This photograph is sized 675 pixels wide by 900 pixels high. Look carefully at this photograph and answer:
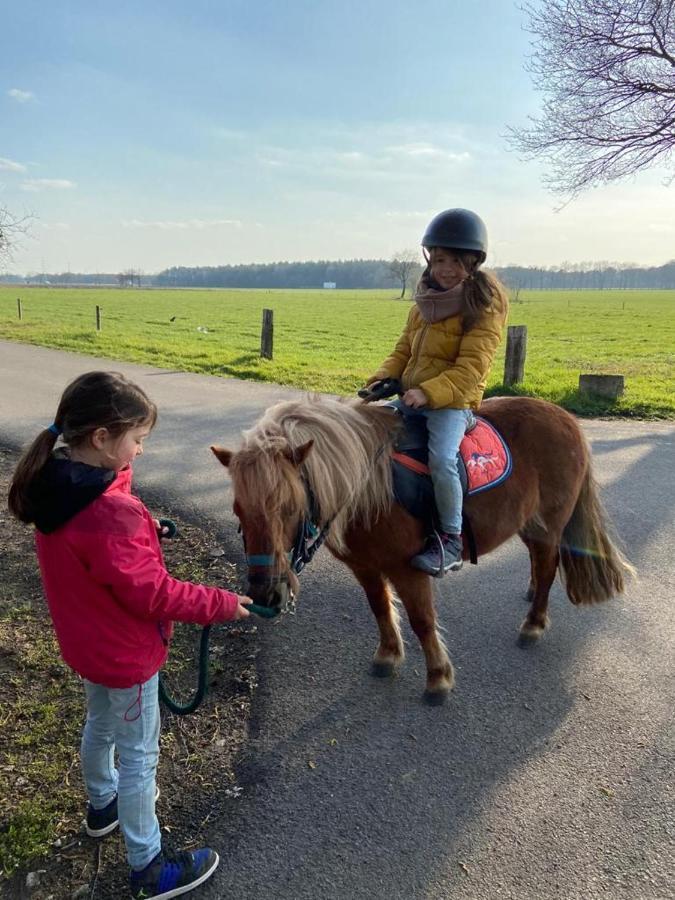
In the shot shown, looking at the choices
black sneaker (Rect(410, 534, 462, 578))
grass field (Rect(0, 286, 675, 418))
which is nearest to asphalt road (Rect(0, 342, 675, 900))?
black sneaker (Rect(410, 534, 462, 578))

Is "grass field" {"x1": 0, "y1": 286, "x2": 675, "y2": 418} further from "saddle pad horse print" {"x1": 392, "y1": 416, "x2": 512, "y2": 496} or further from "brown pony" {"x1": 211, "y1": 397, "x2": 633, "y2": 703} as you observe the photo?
"saddle pad horse print" {"x1": 392, "y1": 416, "x2": 512, "y2": 496}

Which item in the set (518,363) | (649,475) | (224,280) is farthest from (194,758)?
(224,280)

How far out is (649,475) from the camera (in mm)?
6922

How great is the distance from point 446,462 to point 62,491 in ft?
6.32

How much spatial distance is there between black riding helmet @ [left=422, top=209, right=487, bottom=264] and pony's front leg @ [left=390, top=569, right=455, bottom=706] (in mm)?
1803

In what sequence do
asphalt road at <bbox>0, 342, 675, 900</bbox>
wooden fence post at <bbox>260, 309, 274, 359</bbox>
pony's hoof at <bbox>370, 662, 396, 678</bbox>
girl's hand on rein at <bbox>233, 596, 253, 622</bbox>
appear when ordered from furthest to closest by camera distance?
wooden fence post at <bbox>260, 309, 274, 359</bbox>
pony's hoof at <bbox>370, 662, 396, 678</bbox>
asphalt road at <bbox>0, 342, 675, 900</bbox>
girl's hand on rein at <bbox>233, 596, 253, 622</bbox>

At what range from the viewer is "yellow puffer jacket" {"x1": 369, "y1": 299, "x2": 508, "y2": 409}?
3.22 metres

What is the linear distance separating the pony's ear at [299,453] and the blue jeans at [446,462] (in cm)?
97

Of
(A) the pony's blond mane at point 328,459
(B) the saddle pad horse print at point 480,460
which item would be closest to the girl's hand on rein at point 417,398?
(A) the pony's blond mane at point 328,459

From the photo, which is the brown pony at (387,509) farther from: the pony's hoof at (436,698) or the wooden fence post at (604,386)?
the wooden fence post at (604,386)

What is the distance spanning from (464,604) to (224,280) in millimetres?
157103

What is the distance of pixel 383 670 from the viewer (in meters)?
3.61

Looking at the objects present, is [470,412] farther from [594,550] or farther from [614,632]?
[614,632]

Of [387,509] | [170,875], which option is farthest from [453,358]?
[170,875]
